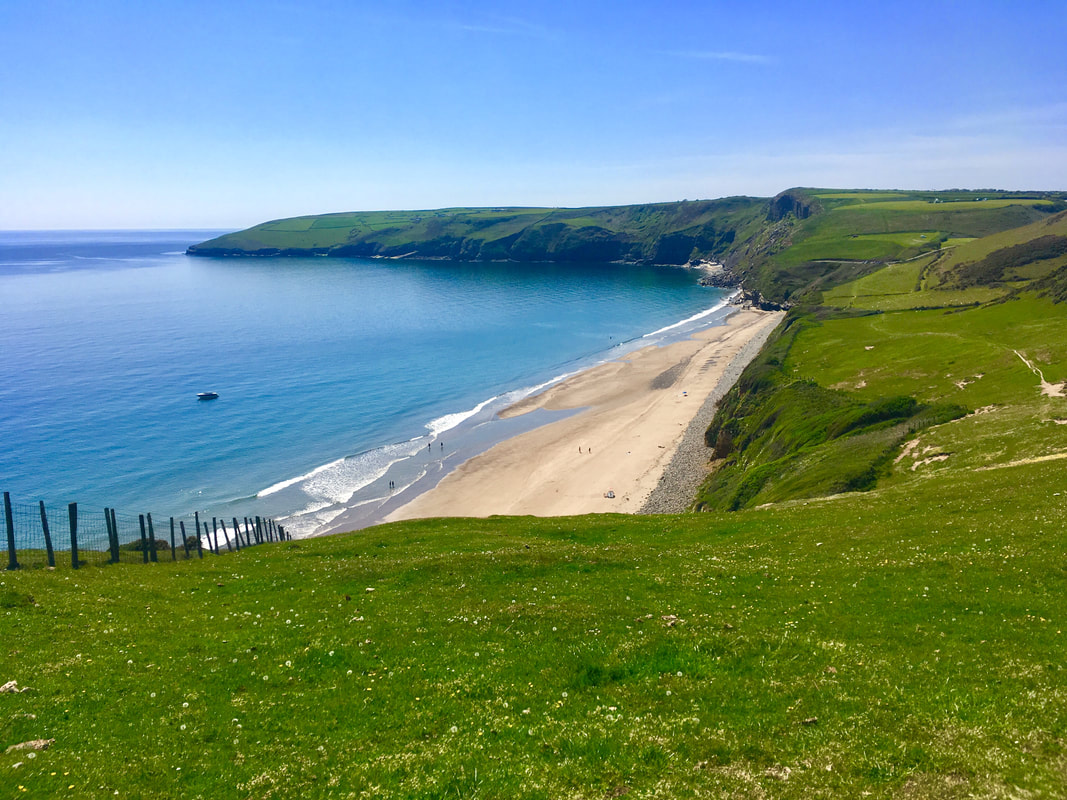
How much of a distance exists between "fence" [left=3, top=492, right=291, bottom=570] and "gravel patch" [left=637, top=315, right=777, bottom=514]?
140 ft

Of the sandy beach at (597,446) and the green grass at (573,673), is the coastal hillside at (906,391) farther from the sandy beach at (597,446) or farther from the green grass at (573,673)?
the green grass at (573,673)

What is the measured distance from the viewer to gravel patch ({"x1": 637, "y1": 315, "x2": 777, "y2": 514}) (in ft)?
242

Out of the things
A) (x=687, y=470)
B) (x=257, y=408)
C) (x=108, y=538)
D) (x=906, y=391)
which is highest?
(x=906, y=391)

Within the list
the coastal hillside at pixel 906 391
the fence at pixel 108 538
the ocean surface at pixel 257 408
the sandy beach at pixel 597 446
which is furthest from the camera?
the ocean surface at pixel 257 408

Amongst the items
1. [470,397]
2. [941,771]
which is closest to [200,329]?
[470,397]

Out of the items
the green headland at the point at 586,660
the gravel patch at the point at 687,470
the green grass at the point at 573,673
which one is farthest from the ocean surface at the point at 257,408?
the green grass at the point at 573,673

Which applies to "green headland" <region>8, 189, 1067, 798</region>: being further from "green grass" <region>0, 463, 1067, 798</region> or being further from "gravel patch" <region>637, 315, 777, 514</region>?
"gravel patch" <region>637, 315, 777, 514</region>

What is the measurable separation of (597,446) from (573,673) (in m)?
82.8

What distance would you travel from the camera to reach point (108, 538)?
158 ft

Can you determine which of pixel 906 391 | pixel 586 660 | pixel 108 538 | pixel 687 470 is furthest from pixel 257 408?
pixel 586 660

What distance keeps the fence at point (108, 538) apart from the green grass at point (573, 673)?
149 inches

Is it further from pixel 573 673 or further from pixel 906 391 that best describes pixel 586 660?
pixel 906 391

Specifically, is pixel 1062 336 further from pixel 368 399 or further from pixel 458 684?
pixel 368 399

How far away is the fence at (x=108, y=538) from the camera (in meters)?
30.9
